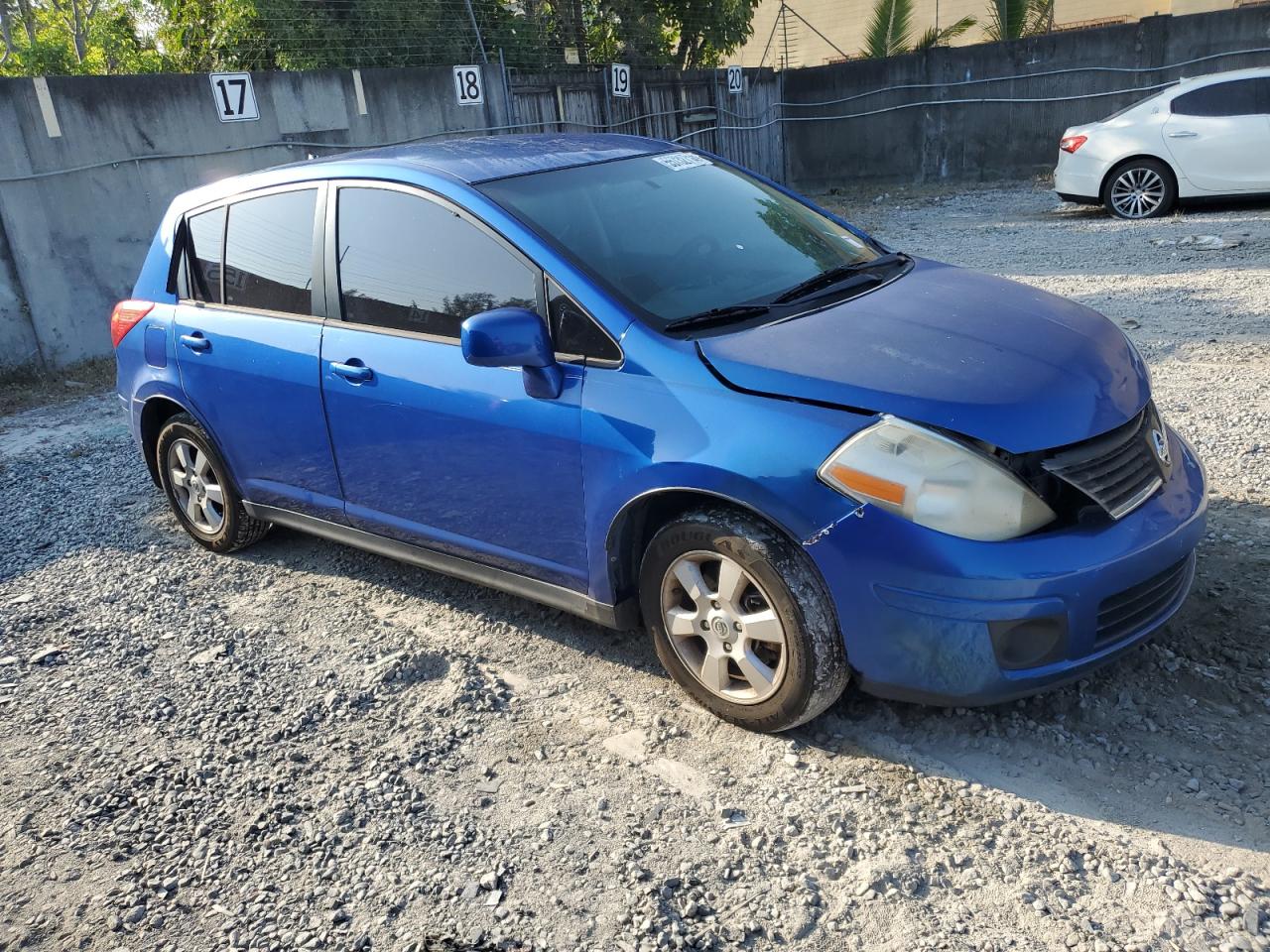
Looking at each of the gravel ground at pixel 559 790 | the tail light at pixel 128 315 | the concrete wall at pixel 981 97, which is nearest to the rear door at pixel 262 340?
the tail light at pixel 128 315

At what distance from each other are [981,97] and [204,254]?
1600 cm

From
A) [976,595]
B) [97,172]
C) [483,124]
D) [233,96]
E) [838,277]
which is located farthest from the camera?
[483,124]

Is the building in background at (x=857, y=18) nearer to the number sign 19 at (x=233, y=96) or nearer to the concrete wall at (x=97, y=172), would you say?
the number sign 19 at (x=233, y=96)

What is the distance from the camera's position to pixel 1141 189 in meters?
12.1

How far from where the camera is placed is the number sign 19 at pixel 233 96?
1015cm

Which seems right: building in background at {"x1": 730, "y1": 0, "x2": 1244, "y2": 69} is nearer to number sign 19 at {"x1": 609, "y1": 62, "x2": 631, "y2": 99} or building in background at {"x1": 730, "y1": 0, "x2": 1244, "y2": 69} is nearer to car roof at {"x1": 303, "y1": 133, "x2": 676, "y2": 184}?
number sign 19 at {"x1": 609, "y1": 62, "x2": 631, "y2": 99}

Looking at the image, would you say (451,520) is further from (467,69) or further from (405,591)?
(467,69)

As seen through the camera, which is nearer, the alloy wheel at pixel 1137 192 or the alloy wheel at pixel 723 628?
the alloy wheel at pixel 723 628

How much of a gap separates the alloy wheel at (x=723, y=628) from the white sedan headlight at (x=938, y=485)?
0.46 m

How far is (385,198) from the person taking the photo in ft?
13.0

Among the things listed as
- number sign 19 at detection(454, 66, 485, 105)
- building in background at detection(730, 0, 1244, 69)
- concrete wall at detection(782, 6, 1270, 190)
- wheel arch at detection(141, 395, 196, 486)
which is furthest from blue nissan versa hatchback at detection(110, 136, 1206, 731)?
building in background at detection(730, 0, 1244, 69)

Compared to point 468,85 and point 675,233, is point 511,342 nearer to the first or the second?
point 675,233

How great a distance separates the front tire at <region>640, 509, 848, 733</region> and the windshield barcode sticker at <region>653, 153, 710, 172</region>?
174 centimetres

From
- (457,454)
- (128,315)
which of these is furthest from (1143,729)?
(128,315)
